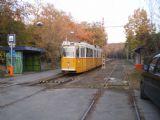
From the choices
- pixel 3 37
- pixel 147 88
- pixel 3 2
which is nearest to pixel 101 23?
pixel 3 37

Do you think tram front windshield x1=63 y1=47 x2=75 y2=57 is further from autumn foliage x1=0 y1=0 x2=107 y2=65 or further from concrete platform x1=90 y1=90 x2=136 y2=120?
concrete platform x1=90 y1=90 x2=136 y2=120

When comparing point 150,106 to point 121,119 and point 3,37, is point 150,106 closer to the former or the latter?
point 121,119

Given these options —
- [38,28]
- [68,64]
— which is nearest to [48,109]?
[68,64]

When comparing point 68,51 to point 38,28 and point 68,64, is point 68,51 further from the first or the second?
point 38,28

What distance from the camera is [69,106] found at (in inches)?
451

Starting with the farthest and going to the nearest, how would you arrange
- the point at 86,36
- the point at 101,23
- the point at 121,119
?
the point at 101,23
the point at 86,36
the point at 121,119

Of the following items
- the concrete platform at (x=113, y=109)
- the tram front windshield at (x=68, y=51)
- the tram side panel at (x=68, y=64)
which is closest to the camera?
the concrete platform at (x=113, y=109)

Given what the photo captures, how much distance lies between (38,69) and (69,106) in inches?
985

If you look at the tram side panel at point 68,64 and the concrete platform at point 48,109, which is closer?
the concrete platform at point 48,109

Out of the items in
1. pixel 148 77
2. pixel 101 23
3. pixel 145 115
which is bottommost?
pixel 145 115

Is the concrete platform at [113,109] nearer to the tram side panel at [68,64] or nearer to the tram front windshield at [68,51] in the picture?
the tram side panel at [68,64]

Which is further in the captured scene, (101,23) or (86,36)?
(101,23)

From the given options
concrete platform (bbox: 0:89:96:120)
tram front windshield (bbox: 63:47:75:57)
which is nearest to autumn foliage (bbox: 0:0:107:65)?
tram front windshield (bbox: 63:47:75:57)

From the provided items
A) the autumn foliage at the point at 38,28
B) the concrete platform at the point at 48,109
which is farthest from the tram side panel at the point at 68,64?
the concrete platform at the point at 48,109
